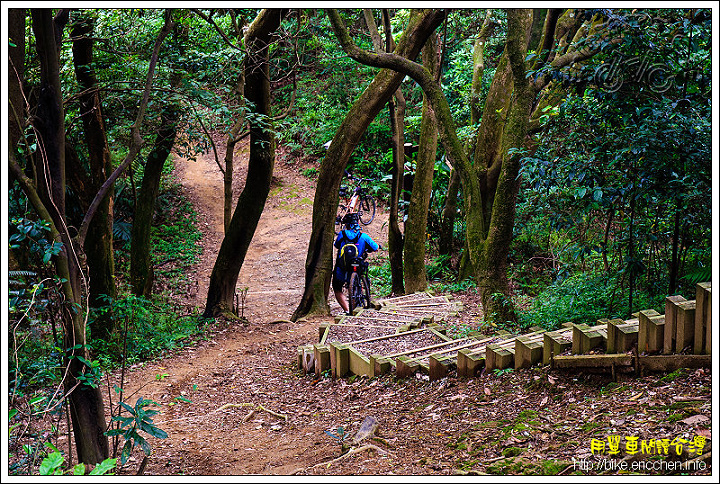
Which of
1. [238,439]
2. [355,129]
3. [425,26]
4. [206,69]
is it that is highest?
[425,26]

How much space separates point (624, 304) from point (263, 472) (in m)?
4.47

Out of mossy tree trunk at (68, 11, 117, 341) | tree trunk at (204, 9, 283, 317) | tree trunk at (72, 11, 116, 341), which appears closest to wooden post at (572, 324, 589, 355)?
mossy tree trunk at (68, 11, 117, 341)

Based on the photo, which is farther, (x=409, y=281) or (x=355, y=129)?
(x=409, y=281)

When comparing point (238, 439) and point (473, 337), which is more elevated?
point (473, 337)

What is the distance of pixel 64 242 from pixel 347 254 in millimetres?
6446

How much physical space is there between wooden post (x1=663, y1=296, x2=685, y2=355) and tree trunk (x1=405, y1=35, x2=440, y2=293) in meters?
8.83

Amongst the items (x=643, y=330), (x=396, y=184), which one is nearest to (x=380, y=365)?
(x=643, y=330)

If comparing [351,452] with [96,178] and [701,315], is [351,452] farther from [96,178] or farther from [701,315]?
[96,178]

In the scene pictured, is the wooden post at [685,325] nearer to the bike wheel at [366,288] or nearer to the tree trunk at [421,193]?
the bike wheel at [366,288]

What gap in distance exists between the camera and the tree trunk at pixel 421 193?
41.4ft

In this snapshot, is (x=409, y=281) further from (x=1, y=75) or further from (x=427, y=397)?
(x=1, y=75)

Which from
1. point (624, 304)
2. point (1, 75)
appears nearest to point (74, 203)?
point (1, 75)

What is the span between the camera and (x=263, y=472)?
175 inches

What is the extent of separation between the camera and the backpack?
32.8 ft
